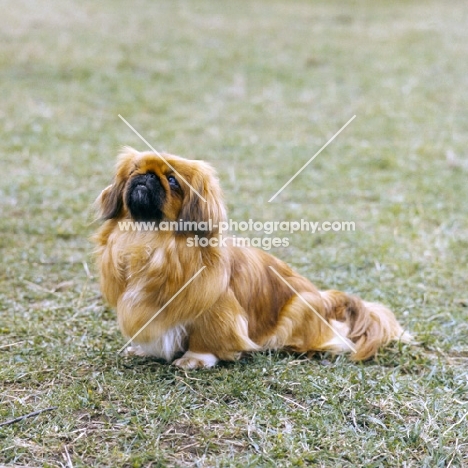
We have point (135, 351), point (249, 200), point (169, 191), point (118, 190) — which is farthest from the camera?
point (249, 200)

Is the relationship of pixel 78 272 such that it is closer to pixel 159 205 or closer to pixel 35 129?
pixel 159 205

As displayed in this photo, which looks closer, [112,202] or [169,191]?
[169,191]

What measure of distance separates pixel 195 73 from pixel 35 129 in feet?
11.9

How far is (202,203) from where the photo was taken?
362 centimetres

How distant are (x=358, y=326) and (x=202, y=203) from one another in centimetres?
132

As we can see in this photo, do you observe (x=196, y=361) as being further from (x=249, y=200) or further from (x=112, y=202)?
(x=249, y=200)

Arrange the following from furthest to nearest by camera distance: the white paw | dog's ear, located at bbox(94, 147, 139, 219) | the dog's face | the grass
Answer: the white paw
dog's ear, located at bbox(94, 147, 139, 219)
the dog's face
the grass

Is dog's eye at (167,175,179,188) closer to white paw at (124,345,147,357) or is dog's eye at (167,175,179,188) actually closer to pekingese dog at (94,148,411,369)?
pekingese dog at (94,148,411,369)

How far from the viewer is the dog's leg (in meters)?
3.76

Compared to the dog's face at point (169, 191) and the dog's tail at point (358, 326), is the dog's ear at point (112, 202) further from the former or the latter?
the dog's tail at point (358, 326)

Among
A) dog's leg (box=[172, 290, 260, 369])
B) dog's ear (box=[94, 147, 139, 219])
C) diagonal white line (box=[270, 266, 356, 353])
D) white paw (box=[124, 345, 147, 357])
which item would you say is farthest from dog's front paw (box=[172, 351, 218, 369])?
dog's ear (box=[94, 147, 139, 219])

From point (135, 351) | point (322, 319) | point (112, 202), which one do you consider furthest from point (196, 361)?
point (112, 202)

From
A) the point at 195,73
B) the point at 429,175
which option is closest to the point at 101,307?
the point at 429,175

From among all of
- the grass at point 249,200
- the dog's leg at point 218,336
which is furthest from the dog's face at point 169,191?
the grass at point 249,200
